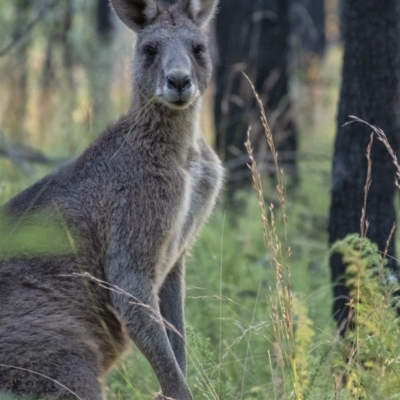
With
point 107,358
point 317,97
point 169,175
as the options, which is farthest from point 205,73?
point 317,97

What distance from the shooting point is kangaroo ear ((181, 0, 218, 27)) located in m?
4.66

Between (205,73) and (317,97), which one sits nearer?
(205,73)

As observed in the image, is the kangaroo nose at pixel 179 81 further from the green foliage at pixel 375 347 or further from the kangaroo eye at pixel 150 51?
the green foliage at pixel 375 347

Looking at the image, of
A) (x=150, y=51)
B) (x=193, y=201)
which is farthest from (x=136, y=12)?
(x=193, y=201)

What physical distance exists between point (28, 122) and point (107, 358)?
730cm

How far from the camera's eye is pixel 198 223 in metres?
4.50

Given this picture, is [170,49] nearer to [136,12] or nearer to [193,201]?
[136,12]

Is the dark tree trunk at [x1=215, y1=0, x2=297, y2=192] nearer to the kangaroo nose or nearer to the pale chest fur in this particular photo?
the pale chest fur

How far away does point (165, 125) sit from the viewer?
4.44 m

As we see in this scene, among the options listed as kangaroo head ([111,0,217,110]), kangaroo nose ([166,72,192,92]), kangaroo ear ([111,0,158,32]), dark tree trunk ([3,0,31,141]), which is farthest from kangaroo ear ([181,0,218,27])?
dark tree trunk ([3,0,31,141])

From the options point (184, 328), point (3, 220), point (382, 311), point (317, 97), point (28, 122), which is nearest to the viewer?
point (382, 311)

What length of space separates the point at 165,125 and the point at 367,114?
4.05ft

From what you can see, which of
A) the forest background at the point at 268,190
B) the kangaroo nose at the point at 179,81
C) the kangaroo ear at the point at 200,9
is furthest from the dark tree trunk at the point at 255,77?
the kangaroo nose at the point at 179,81

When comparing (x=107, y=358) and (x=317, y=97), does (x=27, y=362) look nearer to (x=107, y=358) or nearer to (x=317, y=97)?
(x=107, y=358)
